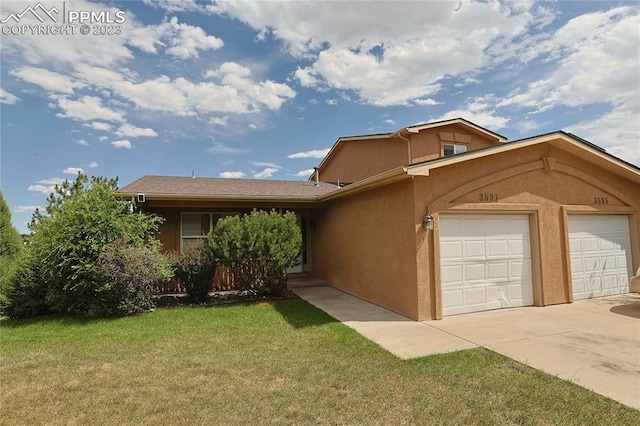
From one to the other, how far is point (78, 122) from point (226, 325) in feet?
32.8

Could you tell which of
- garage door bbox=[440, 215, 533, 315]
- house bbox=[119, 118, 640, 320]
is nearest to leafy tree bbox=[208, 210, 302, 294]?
house bbox=[119, 118, 640, 320]

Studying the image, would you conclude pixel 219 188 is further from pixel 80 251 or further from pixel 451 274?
pixel 451 274

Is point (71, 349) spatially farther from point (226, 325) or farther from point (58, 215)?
point (58, 215)

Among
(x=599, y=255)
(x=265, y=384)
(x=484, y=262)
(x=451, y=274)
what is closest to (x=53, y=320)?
(x=265, y=384)

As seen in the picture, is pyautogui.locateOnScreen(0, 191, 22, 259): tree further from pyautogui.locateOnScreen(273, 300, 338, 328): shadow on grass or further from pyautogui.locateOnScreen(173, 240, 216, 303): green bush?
pyautogui.locateOnScreen(273, 300, 338, 328): shadow on grass

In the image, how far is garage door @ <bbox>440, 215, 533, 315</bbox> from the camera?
22.9 feet

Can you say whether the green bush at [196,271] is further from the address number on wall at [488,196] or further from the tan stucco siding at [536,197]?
the address number on wall at [488,196]

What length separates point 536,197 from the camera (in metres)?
7.78

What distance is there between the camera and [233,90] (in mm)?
12969

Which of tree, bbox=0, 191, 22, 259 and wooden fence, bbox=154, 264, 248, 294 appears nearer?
wooden fence, bbox=154, 264, 248, 294

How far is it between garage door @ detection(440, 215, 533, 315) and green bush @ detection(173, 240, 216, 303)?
5787 millimetres

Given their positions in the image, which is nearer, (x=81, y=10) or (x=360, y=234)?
(x=81, y=10)

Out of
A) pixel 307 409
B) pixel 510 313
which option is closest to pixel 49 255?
pixel 307 409

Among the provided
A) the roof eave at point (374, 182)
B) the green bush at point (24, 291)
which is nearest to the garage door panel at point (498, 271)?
the roof eave at point (374, 182)
